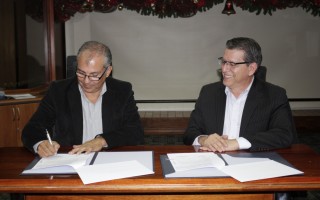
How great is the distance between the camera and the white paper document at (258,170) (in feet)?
4.64

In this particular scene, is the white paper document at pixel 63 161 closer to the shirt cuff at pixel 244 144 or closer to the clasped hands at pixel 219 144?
the clasped hands at pixel 219 144

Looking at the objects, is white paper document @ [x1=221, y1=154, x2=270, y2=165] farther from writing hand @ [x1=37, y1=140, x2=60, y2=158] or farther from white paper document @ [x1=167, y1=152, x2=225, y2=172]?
writing hand @ [x1=37, y1=140, x2=60, y2=158]

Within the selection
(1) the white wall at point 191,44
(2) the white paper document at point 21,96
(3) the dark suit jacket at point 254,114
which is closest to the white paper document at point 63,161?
(3) the dark suit jacket at point 254,114

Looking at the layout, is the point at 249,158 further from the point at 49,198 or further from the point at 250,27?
the point at 250,27

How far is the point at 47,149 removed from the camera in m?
1.75

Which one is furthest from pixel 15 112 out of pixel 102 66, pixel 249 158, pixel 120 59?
pixel 249 158

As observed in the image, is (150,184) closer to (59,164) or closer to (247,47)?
(59,164)

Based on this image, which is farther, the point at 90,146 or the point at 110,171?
the point at 90,146

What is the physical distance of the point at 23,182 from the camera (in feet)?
4.55

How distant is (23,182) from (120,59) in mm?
4462

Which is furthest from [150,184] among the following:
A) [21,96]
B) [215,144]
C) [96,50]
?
[21,96]

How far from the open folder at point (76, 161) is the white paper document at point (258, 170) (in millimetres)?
326

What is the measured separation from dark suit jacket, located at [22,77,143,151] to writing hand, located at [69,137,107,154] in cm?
13

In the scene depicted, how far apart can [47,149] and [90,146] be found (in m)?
0.20
